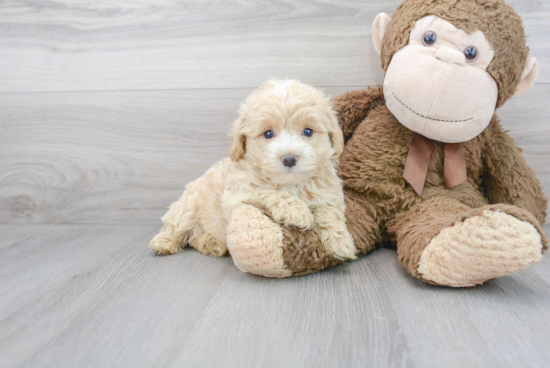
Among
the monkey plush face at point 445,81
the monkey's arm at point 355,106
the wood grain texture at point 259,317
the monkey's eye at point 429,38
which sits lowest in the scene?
the wood grain texture at point 259,317

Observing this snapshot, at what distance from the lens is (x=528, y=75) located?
1089mm

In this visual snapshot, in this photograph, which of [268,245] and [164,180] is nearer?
[268,245]

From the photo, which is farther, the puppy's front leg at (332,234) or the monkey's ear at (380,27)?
the monkey's ear at (380,27)

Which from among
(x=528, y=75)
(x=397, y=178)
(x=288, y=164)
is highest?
(x=528, y=75)

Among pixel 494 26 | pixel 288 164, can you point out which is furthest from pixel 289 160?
pixel 494 26

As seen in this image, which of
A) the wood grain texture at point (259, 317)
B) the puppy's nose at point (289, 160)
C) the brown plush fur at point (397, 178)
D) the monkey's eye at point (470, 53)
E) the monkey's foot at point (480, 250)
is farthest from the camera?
the brown plush fur at point (397, 178)

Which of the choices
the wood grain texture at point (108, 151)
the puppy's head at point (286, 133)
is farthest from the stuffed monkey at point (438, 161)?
the wood grain texture at point (108, 151)

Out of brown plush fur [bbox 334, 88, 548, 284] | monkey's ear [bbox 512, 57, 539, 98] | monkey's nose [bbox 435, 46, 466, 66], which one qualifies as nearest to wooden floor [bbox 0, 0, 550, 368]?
brown plush fur [bbox 334, 88, 548, 284]

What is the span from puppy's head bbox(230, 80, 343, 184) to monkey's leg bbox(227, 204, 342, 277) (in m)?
0.11

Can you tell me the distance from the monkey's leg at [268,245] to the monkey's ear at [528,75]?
27.5 inches

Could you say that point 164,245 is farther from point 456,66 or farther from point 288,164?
point 456,66

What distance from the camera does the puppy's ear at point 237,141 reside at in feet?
3.15

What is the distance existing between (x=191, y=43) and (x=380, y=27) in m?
0.63

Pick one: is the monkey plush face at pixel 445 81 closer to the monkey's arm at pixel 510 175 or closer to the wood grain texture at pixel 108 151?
the monkey's arm at pixel 510 175
